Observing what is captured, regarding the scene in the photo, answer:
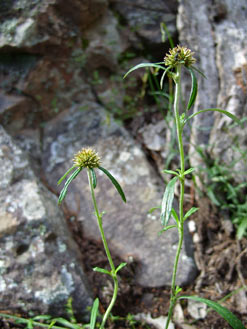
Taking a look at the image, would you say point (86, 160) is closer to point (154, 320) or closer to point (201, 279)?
point (154, 320)

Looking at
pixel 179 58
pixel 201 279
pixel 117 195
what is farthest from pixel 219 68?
pixel 201 279

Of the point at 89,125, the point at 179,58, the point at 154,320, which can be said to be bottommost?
the point at 154,320

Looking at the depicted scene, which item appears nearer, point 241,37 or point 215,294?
point 215,294

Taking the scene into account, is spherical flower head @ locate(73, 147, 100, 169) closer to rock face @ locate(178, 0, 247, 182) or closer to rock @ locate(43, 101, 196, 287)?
rock @ locate(43, 101, 196, 287)

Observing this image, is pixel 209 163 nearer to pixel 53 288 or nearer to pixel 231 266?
pixel 231 266

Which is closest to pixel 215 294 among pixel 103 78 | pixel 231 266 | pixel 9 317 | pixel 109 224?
pixel 231 266

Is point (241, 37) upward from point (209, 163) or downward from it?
upward
